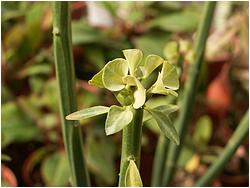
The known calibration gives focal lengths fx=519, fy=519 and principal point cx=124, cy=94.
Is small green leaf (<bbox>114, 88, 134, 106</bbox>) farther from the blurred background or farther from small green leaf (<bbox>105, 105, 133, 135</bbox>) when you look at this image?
the blurred background

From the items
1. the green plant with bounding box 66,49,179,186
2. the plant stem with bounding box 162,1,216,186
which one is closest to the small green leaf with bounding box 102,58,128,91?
the green plant with bounding box 66,49,179,186

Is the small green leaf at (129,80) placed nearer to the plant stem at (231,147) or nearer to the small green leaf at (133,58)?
the small green leaf at (133,58)

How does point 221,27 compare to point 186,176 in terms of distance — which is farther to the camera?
point 221,27

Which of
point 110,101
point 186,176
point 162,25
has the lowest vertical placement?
point 186,176

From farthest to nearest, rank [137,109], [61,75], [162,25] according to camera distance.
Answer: [162,25] < [61,75] < [137,109]

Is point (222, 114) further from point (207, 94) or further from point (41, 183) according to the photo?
point (41, 183)

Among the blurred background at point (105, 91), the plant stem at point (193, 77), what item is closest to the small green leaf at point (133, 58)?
the plant stem at point (193, 77)

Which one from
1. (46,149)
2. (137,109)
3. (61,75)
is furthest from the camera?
(46,149)

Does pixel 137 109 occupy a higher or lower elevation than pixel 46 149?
higher

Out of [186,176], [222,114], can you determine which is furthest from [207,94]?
[186,176]
